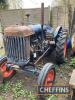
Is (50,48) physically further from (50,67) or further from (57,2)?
(57,2)

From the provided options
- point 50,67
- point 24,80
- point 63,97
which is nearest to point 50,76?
point 50,67

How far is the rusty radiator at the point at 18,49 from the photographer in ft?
12.7

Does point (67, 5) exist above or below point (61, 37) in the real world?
above

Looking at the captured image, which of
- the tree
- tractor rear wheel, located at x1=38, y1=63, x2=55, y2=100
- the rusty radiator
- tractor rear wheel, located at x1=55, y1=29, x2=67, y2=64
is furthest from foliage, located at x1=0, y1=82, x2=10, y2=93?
the tree

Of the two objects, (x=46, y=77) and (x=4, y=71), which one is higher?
(x=46, y=77)

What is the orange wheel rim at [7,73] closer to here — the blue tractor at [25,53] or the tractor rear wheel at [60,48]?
the blue tractor at [25,53]

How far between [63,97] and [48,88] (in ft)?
1.29

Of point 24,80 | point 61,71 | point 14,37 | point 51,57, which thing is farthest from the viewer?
point 51,57

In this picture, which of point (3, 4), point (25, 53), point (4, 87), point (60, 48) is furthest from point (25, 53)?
point (3, 4)

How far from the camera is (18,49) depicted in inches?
154

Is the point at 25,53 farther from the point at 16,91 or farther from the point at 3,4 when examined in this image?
the point at 3,4

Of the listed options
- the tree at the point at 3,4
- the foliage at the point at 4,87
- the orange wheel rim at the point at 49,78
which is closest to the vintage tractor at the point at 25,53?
the orange wheel rim at the point at 49,78

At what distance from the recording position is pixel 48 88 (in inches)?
138

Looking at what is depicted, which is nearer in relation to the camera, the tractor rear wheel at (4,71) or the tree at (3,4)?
the tractor rear wheel at (4,71)
